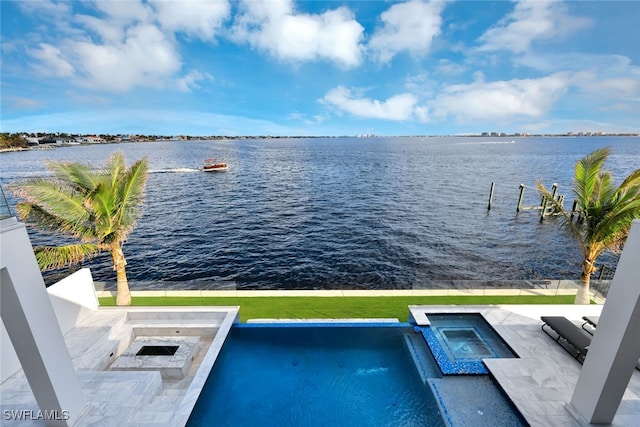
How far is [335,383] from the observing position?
7.88m

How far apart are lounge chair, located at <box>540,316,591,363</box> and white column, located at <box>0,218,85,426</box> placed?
11.9 meters

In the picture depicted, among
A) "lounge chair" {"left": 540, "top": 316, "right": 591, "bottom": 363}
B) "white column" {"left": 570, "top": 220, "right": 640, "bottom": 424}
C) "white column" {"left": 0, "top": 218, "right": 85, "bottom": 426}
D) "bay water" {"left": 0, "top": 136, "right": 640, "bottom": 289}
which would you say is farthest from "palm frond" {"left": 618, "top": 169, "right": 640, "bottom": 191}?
"white column" {"left": 0, "top": 218, "right": 85, "bottom": 426}

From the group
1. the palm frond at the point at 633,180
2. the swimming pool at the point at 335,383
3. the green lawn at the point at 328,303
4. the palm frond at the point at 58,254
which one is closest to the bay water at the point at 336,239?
the green lawn at the point at 328,303

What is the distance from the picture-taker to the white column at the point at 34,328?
14.8ft

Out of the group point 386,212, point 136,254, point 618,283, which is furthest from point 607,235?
point 136,254

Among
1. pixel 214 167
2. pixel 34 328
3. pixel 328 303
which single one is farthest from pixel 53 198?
pixel 214 167

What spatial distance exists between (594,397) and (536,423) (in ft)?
4.00

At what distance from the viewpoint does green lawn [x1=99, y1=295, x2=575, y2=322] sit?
10.9m

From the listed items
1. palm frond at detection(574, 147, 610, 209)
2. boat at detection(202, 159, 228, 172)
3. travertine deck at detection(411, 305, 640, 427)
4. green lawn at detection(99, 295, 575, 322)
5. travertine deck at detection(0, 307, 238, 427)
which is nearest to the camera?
travertine deck at detection(0, 307, 238, 427)

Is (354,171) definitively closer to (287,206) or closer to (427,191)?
(427,191)

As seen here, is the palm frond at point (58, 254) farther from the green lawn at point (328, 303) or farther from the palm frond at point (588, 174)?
A: the palm frond at point (588, 174)

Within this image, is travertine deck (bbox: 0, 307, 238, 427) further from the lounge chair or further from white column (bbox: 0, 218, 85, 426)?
the lounge chair

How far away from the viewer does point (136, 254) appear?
77.0 ft

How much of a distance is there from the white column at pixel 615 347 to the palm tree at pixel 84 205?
512 inches
